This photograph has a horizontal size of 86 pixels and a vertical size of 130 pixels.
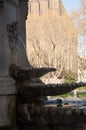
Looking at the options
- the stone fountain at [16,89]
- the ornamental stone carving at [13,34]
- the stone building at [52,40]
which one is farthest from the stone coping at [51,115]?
the stone building at [52,40]

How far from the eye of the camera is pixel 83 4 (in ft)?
126

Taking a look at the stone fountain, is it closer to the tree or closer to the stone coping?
the stone coping

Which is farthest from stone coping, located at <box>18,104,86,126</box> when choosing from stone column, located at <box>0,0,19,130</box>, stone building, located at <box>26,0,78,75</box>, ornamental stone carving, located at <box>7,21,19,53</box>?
stone building, located at <box>26,0,78,75</box>

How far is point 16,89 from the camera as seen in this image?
24.2 feet

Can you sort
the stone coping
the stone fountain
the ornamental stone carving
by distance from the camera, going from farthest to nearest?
the ornamental stone carving, the stone fountain, the stone coping

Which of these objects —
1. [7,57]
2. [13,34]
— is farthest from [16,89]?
[13,34]

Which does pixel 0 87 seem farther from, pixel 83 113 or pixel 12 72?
pixel 83 113

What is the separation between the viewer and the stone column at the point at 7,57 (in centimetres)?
712

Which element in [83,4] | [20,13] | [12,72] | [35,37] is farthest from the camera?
[35,37]

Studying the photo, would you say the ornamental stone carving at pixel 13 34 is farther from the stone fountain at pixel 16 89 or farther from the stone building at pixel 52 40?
the stone building at pixel 52 40

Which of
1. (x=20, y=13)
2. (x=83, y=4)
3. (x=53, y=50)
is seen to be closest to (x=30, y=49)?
(x=53, y=50)

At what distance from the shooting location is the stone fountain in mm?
7070

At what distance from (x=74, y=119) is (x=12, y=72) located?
145 cm

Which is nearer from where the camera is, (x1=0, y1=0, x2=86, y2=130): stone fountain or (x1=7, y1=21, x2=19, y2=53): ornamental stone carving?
(x1=0, y1=0, x2=86, y2=130): stone fountain
